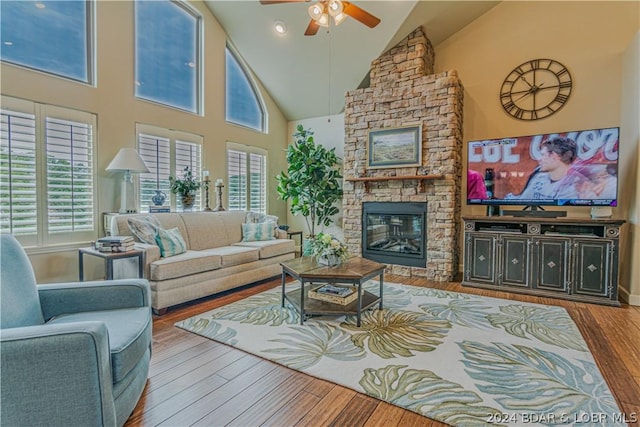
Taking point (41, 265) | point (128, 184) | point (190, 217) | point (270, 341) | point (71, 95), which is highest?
point (71, 95)

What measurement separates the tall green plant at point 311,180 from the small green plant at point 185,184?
167cm

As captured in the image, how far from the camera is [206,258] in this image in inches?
142

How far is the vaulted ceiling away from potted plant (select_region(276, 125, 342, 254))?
0.93m

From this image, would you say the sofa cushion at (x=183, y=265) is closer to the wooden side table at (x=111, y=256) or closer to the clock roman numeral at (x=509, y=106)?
the wooden side table at (x=111, y=256)

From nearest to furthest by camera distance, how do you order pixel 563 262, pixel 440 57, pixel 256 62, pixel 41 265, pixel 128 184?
pixel 41 265, pixel 563 262, pixel 128 184, pixel 440 57, pixel 256 62

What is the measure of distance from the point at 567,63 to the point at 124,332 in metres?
5.82

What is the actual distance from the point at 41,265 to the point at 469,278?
5118 millimetres

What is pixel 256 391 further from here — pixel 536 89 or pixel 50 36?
pixel 536 89

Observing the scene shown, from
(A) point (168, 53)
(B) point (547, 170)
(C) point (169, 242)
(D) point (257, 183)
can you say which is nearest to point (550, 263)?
(B) point (547, 170)

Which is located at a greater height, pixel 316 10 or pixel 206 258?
pixel 316 10

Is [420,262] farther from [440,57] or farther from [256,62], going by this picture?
[256,62]

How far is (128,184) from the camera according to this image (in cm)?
404

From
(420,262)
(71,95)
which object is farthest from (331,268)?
(71,95)

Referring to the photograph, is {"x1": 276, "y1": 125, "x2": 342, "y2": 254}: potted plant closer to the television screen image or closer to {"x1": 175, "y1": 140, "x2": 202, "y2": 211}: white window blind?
{"x1": 175, "y1": 140, "x2": 202, "y2": 211}: white window blind
